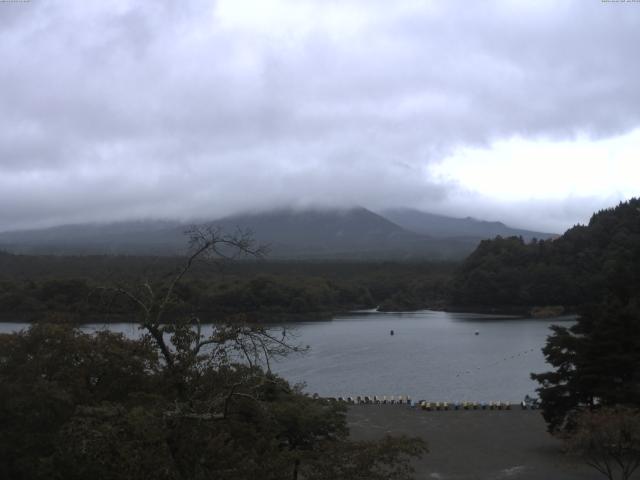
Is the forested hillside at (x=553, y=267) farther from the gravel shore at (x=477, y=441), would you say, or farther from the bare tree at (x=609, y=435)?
the bare tree at (x=609, y=435)

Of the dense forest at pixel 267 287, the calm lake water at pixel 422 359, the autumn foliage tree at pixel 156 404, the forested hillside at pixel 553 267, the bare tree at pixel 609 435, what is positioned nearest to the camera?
the autumn foliage tree at pixel 156 404

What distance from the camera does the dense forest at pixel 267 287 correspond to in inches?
2132

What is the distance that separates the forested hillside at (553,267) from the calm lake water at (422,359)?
8283 millimetres

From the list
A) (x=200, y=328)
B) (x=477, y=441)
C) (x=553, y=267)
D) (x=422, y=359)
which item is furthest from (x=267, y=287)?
(x=200, y=328)

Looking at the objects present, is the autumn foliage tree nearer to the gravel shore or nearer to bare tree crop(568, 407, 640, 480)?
bare tree crop(568, 407, 640, 480)

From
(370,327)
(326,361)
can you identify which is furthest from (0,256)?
(326,361)

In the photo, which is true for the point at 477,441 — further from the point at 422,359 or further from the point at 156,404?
the point at 422,359

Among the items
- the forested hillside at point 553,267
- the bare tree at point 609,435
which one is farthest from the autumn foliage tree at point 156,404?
the forested hillside at point 553,267

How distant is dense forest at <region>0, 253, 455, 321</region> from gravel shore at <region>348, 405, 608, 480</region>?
15.9 m

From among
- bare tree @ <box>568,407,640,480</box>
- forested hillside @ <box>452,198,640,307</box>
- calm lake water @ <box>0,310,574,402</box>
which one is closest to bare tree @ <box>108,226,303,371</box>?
bare tree @ <box>568,407,640,480</box>

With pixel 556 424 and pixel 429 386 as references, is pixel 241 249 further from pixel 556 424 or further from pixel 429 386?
pixel 429 386

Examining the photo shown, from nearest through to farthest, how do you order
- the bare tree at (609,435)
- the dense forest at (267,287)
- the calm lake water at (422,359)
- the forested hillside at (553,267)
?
the bare tree at (609,435) → the calm lake water at (422,359) → the dense forest at (267,287) → the forested hillside at (553,267)

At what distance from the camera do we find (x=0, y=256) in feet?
287

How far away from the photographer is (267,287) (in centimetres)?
6550
